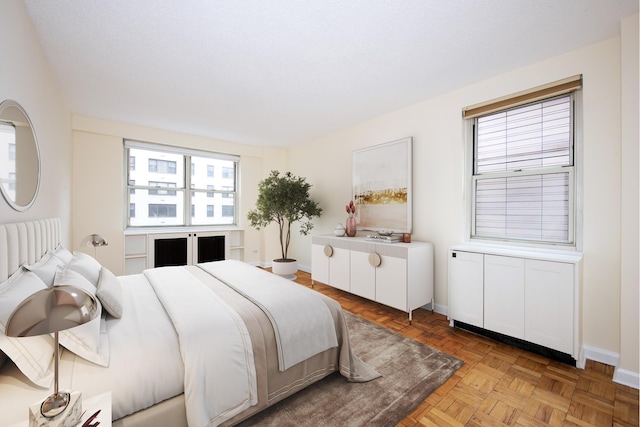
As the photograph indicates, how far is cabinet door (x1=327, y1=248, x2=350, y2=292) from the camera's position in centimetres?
362

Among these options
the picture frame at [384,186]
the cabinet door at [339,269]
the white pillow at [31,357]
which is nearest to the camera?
the white pillow at [31,357]

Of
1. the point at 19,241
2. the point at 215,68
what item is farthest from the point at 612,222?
the point at 19,241

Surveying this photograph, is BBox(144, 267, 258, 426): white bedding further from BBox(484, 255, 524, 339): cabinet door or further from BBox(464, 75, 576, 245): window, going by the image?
Result: BBox(464, 75, 576, 245): window

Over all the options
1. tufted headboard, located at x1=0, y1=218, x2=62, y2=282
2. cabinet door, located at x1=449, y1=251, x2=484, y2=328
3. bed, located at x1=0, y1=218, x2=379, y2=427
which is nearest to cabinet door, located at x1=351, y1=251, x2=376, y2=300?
cabinet door, located at x1=449, y1=251, x2=484, y2=328

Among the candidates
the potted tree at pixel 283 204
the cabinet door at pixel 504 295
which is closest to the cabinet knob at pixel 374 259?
the cabinet door at pixel 504 295

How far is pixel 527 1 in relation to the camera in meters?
1.73

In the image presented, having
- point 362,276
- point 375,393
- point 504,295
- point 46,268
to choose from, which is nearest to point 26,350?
point 46,268

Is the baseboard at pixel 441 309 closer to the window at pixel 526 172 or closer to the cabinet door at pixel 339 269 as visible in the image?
the window at pixel 526 172

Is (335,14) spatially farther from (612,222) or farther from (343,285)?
(343,285)

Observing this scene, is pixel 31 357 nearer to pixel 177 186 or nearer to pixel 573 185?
pixel 573 185

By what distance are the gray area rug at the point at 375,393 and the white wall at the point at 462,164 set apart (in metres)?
1.13

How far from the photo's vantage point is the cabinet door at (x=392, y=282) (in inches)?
115

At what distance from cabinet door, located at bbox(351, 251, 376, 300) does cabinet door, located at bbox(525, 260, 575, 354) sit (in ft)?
4.94

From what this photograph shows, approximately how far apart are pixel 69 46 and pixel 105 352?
2.50 metres
